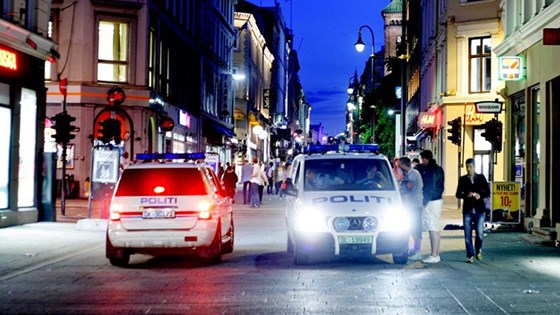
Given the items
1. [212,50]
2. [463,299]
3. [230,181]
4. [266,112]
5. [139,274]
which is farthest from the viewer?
[266,112]

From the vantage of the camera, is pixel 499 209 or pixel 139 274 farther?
pixel 499 209

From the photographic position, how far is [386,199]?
14023mm

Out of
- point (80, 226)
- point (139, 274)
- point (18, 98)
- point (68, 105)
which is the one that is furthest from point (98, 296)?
point (68, 105)

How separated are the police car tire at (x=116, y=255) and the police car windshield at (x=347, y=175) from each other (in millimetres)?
3188

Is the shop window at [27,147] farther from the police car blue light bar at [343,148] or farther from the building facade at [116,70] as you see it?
the building facade at [116,70]

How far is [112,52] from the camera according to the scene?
37.8 m

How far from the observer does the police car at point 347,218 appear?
537 inches

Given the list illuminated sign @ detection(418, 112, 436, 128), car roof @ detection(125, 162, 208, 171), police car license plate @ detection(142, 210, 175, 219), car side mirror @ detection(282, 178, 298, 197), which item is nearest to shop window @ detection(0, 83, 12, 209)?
car roof @ detection(125, 162, 208, 171)

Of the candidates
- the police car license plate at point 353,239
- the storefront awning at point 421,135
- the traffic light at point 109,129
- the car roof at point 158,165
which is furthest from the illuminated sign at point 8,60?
the storefront awning at point 421,135

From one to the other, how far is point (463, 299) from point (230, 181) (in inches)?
887

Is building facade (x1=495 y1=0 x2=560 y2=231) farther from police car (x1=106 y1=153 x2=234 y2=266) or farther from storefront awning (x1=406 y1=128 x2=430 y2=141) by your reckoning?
storefront awning (x1=406 y1=128 x2=430 y2=141)

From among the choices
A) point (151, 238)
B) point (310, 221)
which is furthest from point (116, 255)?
point (310, 221)

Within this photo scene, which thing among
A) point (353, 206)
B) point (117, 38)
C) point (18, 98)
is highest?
point (117, 38)

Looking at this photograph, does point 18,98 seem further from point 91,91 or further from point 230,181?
point 91,91
